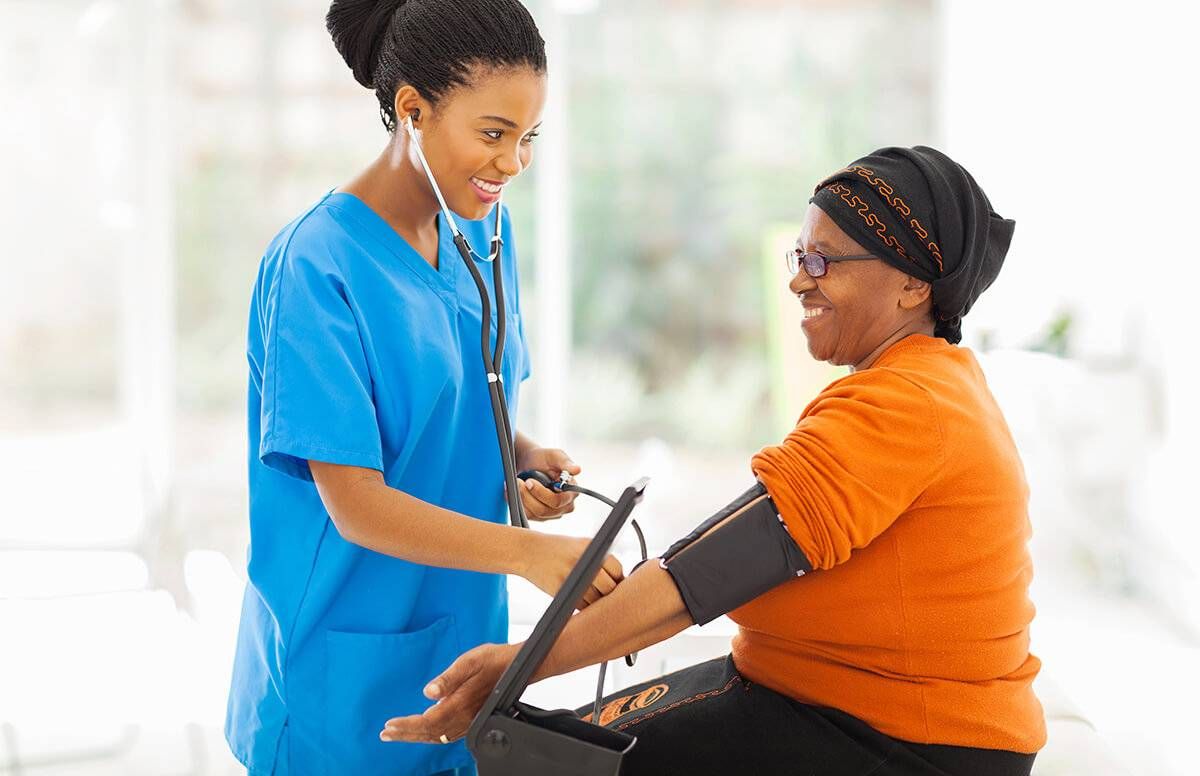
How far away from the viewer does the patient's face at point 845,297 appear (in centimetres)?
138

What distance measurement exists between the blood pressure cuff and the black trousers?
0.17 metres

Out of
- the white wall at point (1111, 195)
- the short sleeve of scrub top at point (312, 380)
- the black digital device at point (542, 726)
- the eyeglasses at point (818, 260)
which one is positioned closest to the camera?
the black digital device at point (542, 726)

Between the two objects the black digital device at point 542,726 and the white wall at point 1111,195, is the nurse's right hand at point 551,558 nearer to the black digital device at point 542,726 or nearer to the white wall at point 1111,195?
the black digital device at point 542,726

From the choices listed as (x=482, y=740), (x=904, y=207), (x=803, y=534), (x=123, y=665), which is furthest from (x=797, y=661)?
(x=123, y=665)

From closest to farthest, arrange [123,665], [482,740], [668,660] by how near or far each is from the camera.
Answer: [482,740], [668,660], [123,665]

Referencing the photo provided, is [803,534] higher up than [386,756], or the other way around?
[803,534]

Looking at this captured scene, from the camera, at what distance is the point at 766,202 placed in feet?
15.3

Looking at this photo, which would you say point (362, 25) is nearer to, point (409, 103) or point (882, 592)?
point (409, 103)

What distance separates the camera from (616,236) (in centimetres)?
470

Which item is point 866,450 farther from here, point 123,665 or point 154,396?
point 154,396

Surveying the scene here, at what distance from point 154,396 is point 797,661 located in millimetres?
3752

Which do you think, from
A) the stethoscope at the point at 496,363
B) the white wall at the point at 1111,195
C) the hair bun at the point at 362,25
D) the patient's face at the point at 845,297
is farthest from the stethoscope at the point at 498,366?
the white wall at the point at 1111,195

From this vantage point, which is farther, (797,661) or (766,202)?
(766,202)

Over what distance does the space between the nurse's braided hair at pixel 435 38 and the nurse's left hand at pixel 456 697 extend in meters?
0.62
